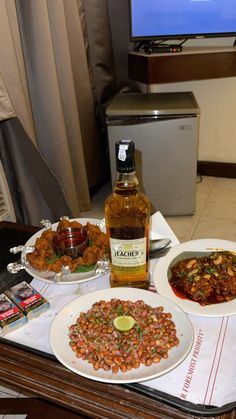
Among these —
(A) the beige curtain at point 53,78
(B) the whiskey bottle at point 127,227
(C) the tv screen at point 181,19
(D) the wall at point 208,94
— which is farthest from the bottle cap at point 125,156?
(D) the wall at point 208,94

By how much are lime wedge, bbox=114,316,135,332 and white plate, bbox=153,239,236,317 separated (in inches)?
4.0

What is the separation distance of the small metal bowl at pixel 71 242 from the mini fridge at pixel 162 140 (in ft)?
3.38

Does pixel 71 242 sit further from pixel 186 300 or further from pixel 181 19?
pixel 181 19

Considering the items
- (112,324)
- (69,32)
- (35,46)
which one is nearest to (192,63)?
(69,32)

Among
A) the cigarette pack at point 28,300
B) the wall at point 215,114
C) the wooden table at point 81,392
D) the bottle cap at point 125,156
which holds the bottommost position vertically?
the wall at point 215,114

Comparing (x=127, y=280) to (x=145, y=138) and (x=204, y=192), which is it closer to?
(x=145, y=138)

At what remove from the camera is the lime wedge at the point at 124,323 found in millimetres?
672

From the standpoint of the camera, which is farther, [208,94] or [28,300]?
[208,94]

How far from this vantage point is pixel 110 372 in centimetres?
60

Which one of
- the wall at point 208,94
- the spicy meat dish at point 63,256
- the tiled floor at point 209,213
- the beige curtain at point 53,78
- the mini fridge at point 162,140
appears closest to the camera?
the spicy meat dish at point 63,256

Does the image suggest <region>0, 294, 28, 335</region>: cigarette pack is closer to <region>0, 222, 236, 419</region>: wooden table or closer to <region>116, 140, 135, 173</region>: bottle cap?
<region>0, 222, 236, 419</region>: wooden table

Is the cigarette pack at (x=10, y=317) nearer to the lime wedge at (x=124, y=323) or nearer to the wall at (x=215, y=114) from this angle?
the lime wedge at (x=124, y=323)

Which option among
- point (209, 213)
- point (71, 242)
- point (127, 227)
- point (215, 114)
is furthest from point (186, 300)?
point (215, 114)

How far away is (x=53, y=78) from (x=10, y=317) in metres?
1.23
